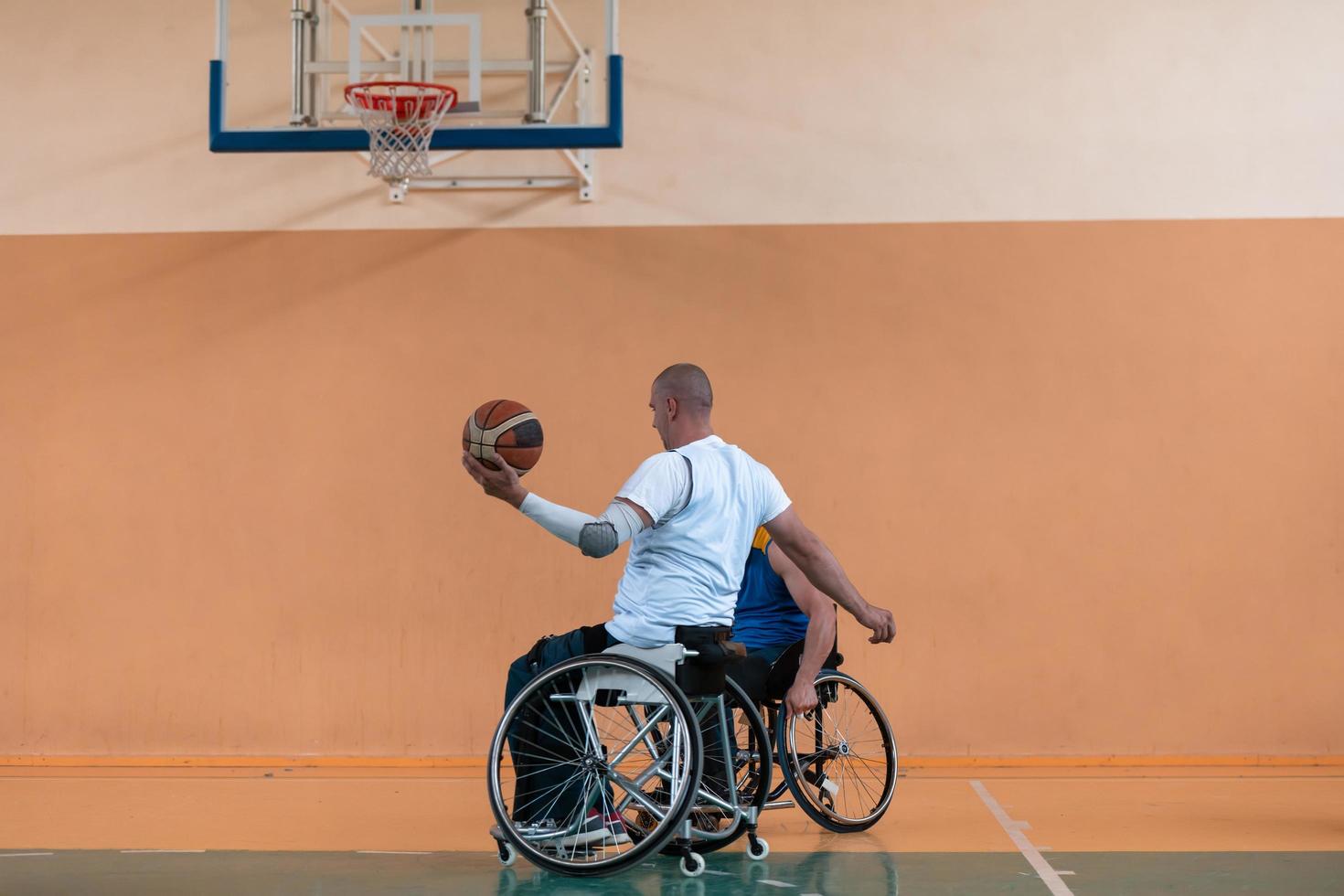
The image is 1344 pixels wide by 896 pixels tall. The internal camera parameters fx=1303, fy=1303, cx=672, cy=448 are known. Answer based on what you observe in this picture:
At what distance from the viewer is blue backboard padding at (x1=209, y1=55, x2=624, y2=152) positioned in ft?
15.4

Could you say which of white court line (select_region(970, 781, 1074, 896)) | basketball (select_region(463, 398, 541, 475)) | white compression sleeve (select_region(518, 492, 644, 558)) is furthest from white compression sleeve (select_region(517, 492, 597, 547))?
white court line (select_region(970, 781, 1074, 896))

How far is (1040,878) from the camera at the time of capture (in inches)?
144

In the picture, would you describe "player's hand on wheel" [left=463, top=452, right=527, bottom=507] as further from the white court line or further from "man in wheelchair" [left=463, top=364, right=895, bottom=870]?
the white court line

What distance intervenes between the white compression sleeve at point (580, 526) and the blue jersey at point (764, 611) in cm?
95

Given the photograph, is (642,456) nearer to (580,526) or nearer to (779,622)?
(779,622)

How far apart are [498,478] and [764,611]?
1340mm

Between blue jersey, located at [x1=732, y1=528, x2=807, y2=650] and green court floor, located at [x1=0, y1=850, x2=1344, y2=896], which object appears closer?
green court floor, located at [x1=0, y1=850, x2=1344, y2=896]

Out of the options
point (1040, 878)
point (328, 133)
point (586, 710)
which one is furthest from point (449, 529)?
point (1040, 878)

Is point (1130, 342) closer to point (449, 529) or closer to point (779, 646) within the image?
point (779, 646)

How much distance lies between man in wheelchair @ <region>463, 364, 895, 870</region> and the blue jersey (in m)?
0.49

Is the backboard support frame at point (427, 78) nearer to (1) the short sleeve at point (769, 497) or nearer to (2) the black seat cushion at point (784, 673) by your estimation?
(1) the short sleeve at point (769, 497)

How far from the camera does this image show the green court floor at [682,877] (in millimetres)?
3525

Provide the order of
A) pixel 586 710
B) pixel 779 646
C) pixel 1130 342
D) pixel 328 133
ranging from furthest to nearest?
pixel 1130 342 → pixel 328 133 → pixel 779 646 → pixel 586 710

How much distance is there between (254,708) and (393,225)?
222cm
